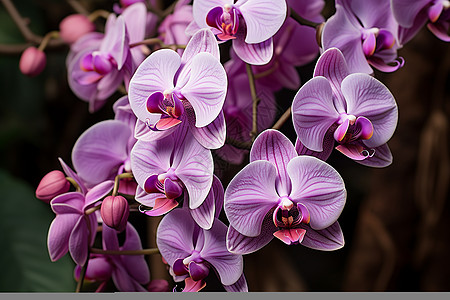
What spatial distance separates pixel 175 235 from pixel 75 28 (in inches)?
16.0

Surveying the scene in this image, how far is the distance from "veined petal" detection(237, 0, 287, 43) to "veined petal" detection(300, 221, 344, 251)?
187mm

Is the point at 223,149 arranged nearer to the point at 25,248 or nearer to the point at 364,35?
the point at 364,35

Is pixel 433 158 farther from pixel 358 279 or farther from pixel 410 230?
pixel 358 279

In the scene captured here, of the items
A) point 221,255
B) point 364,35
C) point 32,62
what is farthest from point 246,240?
point 32,62

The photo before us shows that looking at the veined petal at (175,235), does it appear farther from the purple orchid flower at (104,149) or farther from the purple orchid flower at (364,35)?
the purple orchid flower at (364,35)

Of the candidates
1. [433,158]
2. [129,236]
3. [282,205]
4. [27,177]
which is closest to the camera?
[282,205]

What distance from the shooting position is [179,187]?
475 mm

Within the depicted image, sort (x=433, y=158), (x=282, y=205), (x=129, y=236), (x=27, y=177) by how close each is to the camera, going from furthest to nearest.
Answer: (x=27, y=177) → (x=433, y=158) → (x=129, y=236) → (x=282, y=205)

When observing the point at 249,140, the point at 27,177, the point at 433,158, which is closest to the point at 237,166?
the point at 249,140

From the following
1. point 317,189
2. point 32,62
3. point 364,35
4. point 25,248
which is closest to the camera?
point 317,189

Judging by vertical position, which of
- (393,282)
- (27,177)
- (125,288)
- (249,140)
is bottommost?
(393,282)

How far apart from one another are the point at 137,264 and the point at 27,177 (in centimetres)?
82

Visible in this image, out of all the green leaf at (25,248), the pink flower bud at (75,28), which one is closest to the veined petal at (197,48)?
the pink flower bud at (75,28)

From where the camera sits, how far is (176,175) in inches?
18.8
